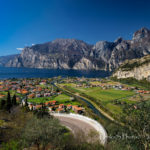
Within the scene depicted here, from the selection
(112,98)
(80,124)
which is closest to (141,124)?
(80,124)

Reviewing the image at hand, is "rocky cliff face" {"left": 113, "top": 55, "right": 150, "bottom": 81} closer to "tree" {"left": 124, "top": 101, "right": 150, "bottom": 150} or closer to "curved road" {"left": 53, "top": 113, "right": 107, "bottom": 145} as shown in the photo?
"curved road" {"left": 53, "top": 113, "right": 107, "bottom": 145}

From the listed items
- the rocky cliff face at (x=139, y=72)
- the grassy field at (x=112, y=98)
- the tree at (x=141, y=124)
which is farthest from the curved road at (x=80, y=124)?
the rocky cliff face at (x=139, y=72)

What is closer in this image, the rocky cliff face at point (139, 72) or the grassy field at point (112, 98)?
the grassy field at point (112, 98)

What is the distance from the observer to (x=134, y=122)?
39.2 ft

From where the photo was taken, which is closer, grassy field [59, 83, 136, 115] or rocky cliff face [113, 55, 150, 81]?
grassy field [59, 83, 136, 115]

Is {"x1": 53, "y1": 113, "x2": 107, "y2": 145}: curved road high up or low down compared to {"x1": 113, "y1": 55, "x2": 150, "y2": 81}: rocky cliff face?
down

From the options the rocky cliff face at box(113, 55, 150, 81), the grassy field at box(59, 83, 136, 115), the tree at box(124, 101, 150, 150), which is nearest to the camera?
the tree at box(124, 101, 150, 150)

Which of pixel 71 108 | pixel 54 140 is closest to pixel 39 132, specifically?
pixel 54 140

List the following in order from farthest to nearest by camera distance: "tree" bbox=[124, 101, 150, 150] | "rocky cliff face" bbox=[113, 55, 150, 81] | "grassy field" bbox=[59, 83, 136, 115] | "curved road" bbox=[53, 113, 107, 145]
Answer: "rocky cliff face" bbox=[113, 55, 150, 81] < "grassy field" bbox=[59, 83, 136, 115] < "curved road" bbox=[53, 113, 107, 145] < "tree" bbox=[124, 101, 150, 150]

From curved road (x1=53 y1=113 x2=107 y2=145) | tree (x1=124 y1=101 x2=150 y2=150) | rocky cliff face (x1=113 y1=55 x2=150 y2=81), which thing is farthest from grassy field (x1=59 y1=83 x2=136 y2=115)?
rocky cliff face (x1=113 y1=55 x2=150 y2=81)

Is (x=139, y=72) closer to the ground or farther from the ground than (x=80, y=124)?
farther from the ground

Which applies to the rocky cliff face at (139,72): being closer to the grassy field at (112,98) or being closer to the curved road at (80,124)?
the grassy field at (112,98)

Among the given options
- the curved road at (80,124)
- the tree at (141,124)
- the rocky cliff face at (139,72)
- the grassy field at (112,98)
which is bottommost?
the grassy field at (112,98)

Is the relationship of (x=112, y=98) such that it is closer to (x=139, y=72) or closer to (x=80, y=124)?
(x=80, y=124)
